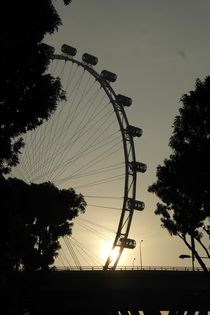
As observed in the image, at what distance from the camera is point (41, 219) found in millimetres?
60156

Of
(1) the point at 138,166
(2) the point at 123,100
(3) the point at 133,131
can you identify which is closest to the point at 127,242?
(1) the point at 138,166

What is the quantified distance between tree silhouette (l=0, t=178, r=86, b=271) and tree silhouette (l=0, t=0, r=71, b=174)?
1268 inches

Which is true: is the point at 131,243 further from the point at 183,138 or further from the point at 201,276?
the point at 183,138

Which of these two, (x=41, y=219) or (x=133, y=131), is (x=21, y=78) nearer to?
(x=41, y=219)

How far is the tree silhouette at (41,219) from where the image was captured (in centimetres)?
5362

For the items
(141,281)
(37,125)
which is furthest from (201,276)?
(37,125)

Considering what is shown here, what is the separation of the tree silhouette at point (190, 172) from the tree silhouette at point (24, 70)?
13171 millimetres

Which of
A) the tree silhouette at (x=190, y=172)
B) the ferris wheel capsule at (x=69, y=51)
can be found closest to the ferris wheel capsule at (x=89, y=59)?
the ferris wheel capsule at (x=69, y=51)

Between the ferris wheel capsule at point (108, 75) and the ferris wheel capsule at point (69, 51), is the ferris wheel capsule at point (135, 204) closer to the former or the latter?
the ferris wheel capsule at point (108, 75)

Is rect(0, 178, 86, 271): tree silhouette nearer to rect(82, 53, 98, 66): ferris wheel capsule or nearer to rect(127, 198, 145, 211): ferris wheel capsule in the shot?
rect(127, 198, 145, 211): ferris wheel capsule

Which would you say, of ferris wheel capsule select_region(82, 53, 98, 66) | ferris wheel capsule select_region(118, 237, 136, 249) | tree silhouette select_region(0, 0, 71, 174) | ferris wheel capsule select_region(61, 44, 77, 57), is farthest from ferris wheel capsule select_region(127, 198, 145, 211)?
tree silhouette select_region(0, 0, 71, 174)

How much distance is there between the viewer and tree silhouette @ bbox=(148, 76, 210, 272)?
31.0m

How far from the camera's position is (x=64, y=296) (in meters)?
46.6

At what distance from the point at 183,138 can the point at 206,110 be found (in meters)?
2.48
